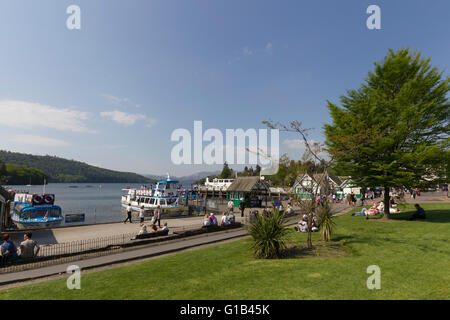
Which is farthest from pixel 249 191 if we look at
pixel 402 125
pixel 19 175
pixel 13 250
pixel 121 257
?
pixel 19 175

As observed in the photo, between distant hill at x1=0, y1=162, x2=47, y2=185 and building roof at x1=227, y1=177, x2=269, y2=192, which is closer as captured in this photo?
building roof at x1=227, y1=177, x2=269, y2=192

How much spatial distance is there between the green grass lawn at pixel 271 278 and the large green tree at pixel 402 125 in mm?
7825

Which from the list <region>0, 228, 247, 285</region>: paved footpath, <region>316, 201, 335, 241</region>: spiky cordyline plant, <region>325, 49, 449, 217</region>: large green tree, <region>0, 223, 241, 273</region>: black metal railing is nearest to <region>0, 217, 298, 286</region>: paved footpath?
<region>0, 228, 247, 285</region>: paved footpath

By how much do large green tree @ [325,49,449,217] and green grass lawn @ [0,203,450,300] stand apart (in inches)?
308

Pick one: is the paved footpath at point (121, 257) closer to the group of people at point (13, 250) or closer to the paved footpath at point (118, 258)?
the paved footpath at point (118, 258)

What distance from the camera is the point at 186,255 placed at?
35.3 ft

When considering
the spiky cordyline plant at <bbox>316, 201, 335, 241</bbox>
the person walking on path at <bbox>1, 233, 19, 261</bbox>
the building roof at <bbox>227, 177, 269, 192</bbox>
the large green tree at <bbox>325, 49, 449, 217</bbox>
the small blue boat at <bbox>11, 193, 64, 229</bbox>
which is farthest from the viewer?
the building roof at <bbox>227, 177, 269, 192</bbox>

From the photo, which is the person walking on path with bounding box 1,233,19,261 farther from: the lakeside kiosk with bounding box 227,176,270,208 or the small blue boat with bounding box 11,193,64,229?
the lakeside kiosk with bounding box 227,176,270,208

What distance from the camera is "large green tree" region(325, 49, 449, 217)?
16484 millimetres

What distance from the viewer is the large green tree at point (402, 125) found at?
54.1 feet

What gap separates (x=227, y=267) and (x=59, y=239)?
1394 cm

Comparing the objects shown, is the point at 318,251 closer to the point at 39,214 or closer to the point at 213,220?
the point at 213,220
